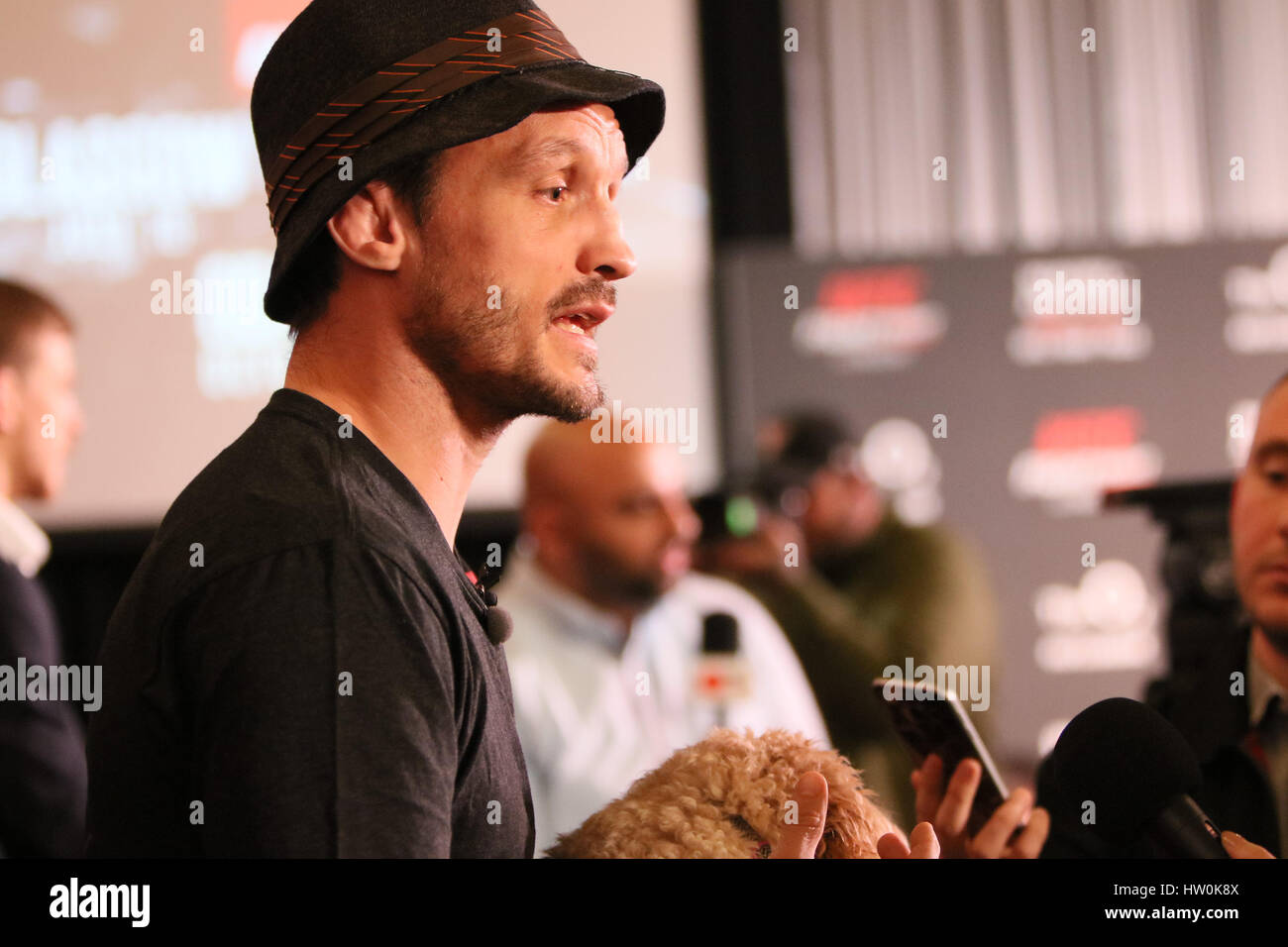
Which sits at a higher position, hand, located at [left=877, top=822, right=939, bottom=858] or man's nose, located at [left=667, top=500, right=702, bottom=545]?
man's nose, located at [left=667, top=500, right=702, bottom=545]

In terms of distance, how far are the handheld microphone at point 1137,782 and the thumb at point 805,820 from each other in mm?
350

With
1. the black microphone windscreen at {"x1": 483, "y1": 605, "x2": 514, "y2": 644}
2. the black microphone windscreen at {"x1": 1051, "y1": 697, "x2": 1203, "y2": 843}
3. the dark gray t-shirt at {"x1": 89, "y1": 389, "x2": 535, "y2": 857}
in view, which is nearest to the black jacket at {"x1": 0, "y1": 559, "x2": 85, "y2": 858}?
the dark gray t-shirt at {"x1": 89, "y1": 389, "x2": 535, "y2": 857}

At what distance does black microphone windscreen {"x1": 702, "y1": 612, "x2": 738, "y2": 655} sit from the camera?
304 centimetres

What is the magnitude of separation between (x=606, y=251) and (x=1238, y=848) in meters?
0.95

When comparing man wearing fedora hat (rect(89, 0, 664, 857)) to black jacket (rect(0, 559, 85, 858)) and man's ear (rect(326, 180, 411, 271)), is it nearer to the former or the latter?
man's ear (rect(326, 180, 411, 271))

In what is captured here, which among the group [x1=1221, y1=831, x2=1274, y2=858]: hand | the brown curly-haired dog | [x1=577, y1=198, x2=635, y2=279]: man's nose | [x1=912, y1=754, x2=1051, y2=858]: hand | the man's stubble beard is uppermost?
[x1=577, y1=198, x2=635, y2=279]: man's nose

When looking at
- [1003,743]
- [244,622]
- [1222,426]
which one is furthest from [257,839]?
[1222,426]

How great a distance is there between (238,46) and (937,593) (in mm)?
2529

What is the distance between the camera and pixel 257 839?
91cm

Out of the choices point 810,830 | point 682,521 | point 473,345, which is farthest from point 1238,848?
point 682,521

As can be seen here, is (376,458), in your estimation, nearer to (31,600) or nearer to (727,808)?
(727,808)

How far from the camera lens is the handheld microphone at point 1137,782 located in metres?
1.32

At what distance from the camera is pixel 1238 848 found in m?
1.35

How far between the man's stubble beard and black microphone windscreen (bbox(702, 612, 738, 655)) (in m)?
1.93
